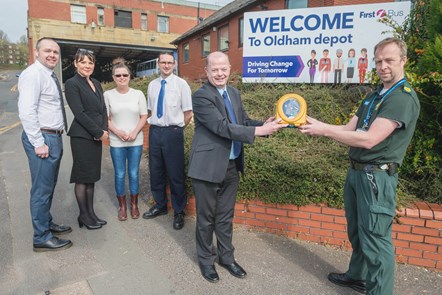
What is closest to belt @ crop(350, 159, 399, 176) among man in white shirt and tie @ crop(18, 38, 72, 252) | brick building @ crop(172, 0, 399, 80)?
man in white shirt and tie @ crop(18, 38, 72, 252)

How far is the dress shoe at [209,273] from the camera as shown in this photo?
9.07 ft

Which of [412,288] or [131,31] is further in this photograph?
[131,31]

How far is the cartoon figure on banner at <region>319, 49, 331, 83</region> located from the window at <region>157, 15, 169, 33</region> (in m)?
30.4

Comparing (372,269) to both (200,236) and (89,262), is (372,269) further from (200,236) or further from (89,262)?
(89,262)

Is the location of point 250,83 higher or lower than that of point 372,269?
higher

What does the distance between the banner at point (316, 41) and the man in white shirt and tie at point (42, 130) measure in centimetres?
507

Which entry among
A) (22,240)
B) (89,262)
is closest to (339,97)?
(89,262)

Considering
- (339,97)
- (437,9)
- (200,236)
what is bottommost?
(200,236)

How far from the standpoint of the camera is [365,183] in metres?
2.27

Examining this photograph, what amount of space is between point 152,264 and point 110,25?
107 feet

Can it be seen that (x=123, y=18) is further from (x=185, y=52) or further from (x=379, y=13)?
(x=379, y=13)

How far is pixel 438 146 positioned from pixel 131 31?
108 ft

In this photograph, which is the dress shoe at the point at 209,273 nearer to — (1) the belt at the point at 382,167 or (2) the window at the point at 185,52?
(1) the belt at the point at 382,167

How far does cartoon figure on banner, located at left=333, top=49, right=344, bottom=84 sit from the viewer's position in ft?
22.0
